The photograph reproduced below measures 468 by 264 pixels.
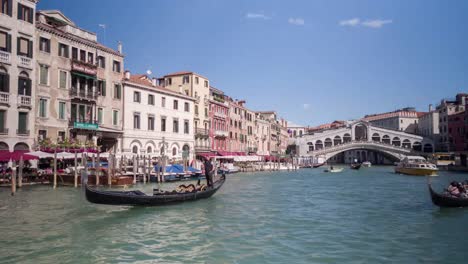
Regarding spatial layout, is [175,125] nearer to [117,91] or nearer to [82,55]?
[117,91]

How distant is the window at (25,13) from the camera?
20250mm

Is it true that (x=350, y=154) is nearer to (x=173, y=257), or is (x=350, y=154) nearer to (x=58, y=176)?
(x=58, y=176)

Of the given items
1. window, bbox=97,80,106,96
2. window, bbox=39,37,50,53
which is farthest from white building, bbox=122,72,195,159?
window, bbox=39,37,50,53

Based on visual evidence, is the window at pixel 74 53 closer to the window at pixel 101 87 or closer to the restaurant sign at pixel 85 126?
the window at pixel 101 87

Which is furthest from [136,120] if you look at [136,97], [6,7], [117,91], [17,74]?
[6,7]

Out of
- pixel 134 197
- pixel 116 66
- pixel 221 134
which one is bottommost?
pixel 134 197

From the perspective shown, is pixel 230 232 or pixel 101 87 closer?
pixel 230 232

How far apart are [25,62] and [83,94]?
157 inches

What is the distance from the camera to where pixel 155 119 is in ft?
96.2

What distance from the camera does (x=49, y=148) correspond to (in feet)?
66.9

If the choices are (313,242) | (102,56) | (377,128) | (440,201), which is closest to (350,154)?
(377,128)

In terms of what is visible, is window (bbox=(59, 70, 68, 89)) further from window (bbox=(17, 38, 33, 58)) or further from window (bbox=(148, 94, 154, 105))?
window (bbox=(148, 94, 154, 105))

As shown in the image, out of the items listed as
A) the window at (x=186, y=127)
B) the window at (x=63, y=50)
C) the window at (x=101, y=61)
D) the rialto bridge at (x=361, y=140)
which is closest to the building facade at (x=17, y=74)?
the window at (x=63, y=50)

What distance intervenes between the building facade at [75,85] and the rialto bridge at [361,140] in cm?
3805
